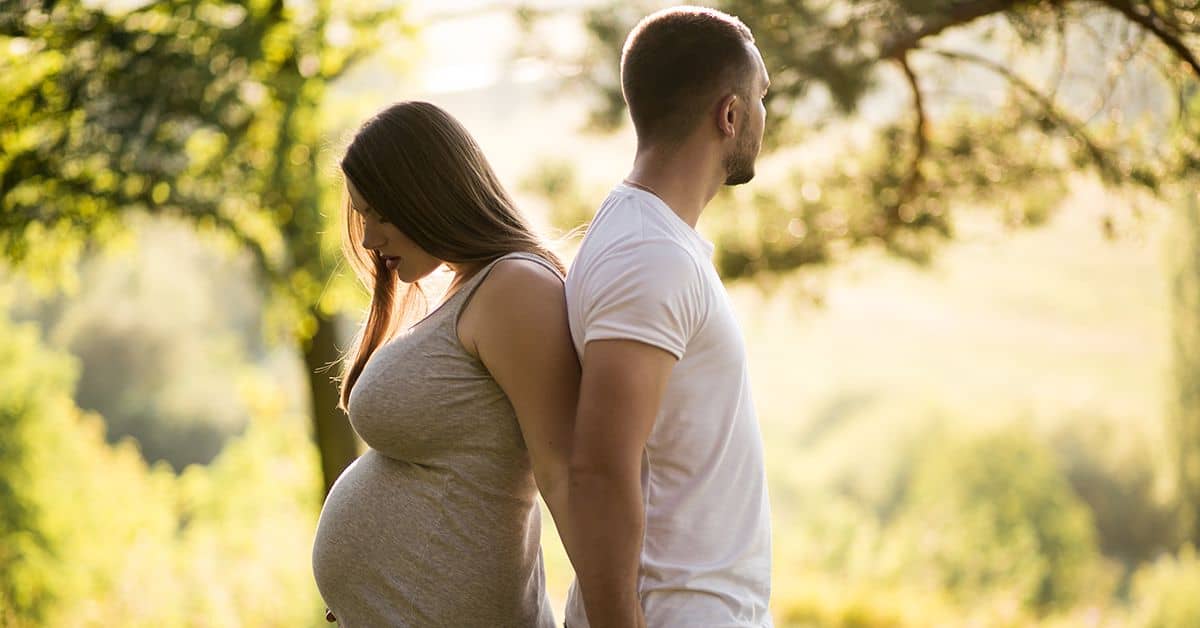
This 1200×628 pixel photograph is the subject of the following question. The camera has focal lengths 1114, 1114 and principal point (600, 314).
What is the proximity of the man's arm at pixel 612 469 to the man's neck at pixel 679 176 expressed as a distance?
26 cm

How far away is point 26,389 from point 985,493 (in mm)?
18631

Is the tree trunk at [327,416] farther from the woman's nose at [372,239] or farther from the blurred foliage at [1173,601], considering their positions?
the blurred foliage at [1173,601]

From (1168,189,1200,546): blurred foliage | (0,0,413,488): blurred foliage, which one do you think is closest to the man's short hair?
(0,0,413,488): blurred foliage

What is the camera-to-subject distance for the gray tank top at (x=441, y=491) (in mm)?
1669

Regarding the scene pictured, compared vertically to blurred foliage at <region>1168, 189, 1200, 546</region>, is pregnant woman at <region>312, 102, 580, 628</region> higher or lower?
Result: higher

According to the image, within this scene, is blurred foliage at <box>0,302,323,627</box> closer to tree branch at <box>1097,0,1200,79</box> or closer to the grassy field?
tree branch at <box>1097,0,1200,79</box>

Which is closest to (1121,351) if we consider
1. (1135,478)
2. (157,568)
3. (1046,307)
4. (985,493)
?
(1046,307)

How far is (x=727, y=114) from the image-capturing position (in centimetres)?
157

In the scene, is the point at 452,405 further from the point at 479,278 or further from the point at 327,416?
the point at 327,416

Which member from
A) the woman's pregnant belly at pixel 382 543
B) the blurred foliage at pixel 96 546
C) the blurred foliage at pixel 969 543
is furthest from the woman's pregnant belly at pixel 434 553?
the blurred foliage at pixel 969 543

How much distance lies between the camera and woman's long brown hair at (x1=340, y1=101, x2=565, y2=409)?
175 centimetres

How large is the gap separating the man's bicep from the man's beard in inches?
13.4

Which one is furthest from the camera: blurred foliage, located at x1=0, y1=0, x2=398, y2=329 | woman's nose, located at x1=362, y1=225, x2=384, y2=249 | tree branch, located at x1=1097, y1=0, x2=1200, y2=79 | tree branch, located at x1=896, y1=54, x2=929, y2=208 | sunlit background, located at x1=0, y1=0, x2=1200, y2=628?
blurred foliage, located at x1=0, y1=0, x2=398, y2=329

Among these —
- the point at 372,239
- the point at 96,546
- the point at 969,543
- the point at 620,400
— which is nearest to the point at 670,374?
the point at 620,400
